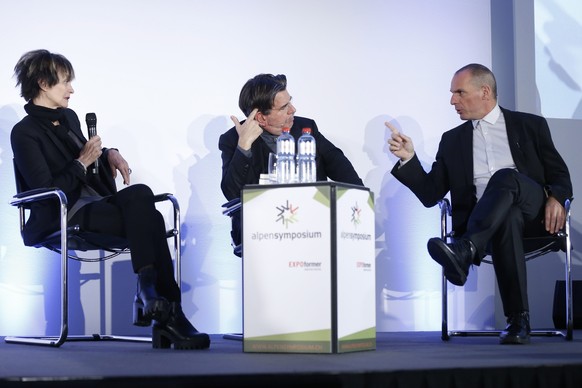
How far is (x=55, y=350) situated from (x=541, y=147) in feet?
7.17

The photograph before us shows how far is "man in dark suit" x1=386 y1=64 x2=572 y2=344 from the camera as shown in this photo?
3.37m

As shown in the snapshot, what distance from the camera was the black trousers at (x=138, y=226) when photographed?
3.28 meters

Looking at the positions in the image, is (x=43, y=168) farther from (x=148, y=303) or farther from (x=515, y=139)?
(x=515, y=139)

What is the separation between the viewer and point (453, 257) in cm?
321

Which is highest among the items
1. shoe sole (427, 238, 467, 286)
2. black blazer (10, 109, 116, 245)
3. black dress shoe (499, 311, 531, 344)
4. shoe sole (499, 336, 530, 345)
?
black blazer (10, 109, 116, 245)

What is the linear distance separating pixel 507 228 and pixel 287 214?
1005mm

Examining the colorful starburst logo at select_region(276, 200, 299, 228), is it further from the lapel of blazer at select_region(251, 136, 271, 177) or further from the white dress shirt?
the white dress shirt

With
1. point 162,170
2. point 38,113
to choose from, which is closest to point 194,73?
point 162,170

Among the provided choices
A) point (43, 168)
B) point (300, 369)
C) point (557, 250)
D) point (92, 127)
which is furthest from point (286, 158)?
point (300, 369)

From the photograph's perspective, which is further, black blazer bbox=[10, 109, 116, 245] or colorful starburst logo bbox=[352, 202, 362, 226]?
black blazer bbox=[10, 109, 116, 245]

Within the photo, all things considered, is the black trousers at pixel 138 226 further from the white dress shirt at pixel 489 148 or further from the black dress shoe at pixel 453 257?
the white dress shirt at pixel 489 148

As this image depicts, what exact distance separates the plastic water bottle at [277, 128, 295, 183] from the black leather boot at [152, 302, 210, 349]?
2.13 feet

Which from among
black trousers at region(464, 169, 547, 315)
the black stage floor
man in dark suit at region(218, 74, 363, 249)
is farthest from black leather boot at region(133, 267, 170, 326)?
black trousers at region(464, 169, 547, 315)

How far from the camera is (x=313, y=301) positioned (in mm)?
2854
